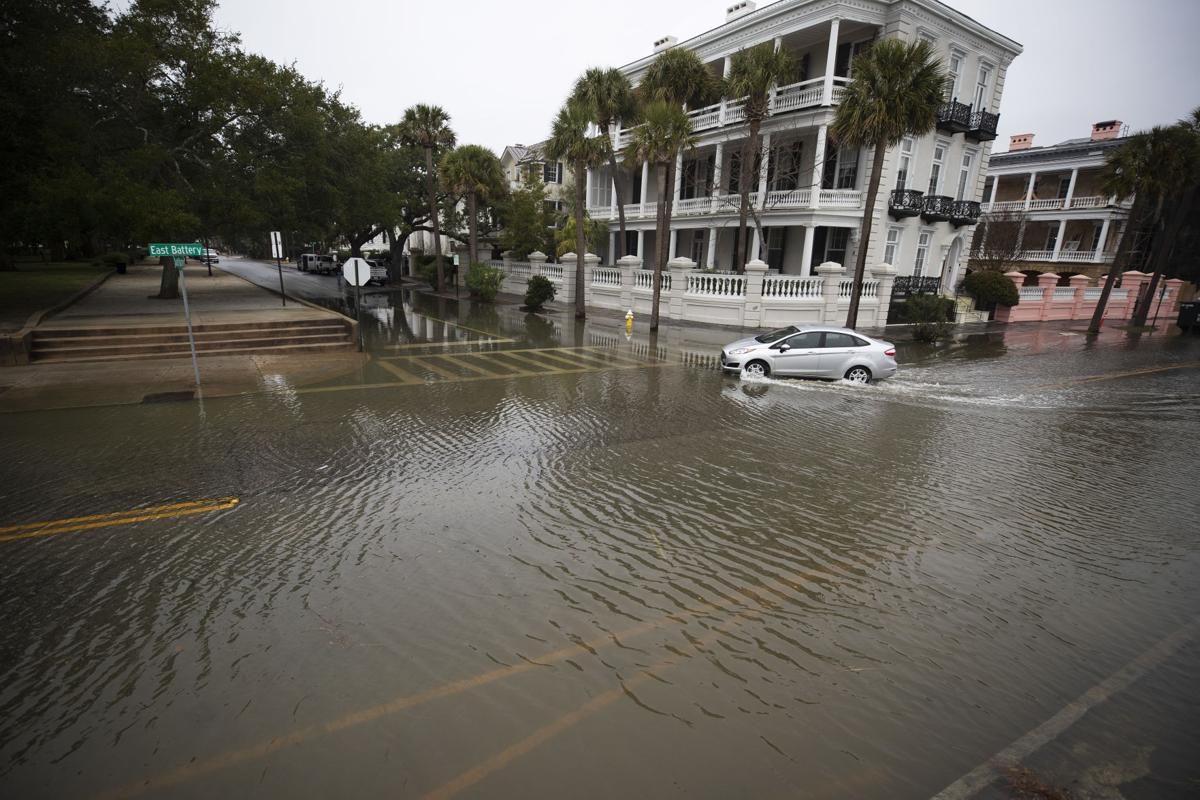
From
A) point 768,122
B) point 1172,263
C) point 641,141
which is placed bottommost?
point 1172,263

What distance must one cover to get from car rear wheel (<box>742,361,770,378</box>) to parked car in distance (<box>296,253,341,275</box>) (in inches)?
1759

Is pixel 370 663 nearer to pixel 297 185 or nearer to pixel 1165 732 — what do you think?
pixel 1165 732

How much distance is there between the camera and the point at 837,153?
25.1 meters

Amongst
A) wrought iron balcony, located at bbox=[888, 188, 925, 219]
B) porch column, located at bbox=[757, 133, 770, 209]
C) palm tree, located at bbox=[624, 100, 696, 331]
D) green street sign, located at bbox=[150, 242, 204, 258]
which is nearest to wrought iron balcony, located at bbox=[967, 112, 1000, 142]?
wrought iron balcony, located at bbox=[888, 188, 925, 219]

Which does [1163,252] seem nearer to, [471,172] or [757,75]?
[757,75]

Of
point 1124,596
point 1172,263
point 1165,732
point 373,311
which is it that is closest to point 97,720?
point 1165,732

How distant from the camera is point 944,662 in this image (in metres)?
4.25

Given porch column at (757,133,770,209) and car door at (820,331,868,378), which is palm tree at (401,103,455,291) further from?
car door at (820,331,868,378)

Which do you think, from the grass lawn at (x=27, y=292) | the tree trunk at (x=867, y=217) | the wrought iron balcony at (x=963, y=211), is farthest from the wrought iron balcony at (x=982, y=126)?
the grass lawn at (x=27, y=292)

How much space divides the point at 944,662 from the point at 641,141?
20.2 metres

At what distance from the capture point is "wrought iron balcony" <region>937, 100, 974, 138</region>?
2664 cm

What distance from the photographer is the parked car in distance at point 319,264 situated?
2010 inches

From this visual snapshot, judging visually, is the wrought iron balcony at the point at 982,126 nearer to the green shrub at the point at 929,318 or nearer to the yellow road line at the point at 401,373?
the green shrub at the point at 929,318

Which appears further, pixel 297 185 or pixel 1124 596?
pixel 297 185
